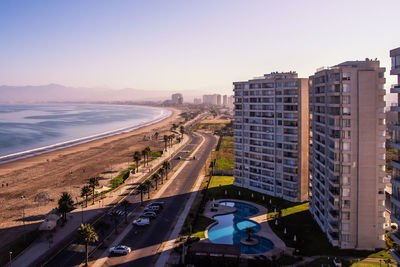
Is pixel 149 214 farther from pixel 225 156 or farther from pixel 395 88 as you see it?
pixel 225 156

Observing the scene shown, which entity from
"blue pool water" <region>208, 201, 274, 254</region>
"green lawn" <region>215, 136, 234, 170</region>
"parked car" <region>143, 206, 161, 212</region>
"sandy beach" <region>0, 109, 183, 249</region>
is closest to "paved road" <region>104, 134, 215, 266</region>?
"parked car" <region>143, 206, 161, 212</region>

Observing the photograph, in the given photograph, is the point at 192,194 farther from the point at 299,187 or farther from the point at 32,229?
the point at 32,229

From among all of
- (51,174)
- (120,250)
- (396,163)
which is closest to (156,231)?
(120,250)

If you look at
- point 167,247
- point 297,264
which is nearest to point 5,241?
point 167,247

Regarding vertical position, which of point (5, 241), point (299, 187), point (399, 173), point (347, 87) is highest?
point (347, 87)

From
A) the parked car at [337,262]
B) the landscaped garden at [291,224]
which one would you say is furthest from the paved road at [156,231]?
the parked car at [337,262]

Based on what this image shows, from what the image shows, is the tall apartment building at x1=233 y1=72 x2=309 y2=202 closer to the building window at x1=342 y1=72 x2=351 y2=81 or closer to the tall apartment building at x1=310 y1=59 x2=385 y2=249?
the tall apartment building at x1=310 y1=59 x2=385 y2=249

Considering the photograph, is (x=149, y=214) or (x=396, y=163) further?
(x=149, y=214)
